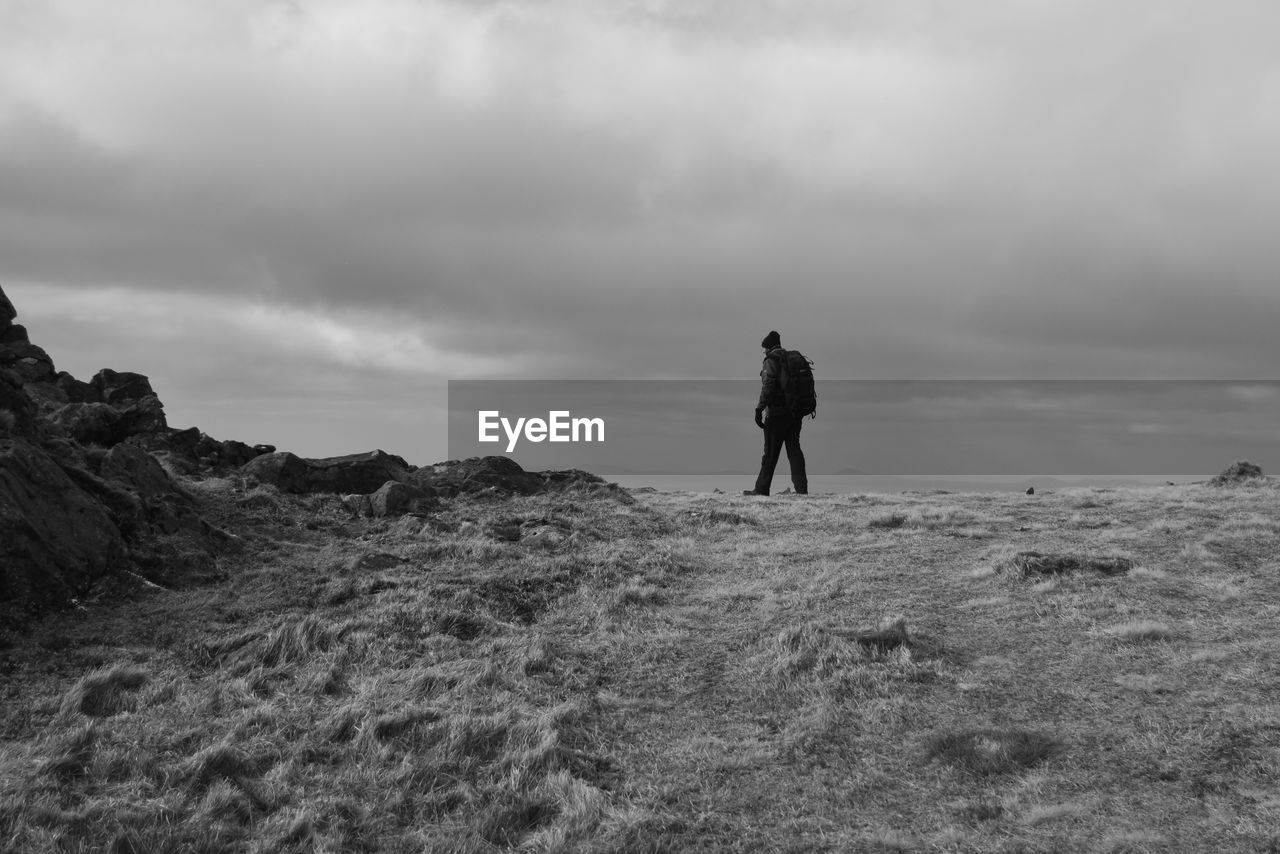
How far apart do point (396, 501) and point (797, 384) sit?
463 inches

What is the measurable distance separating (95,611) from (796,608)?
345 inches

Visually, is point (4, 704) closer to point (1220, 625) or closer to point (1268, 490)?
point (1220, 625)

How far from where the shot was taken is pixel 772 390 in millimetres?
26375

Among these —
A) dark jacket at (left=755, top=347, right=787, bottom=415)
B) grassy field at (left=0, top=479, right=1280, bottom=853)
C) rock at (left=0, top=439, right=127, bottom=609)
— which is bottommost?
grassy field at (left=0, top=479, right=1280, bottom=853)

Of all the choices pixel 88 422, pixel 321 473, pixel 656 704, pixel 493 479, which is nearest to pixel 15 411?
pixel 88 422

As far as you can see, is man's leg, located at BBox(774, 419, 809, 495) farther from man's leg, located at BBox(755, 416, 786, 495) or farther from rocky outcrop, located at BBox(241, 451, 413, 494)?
rocky outcrop, located at BBox(241, 451, 413, 494)

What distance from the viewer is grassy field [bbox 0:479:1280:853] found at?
7195 millimetres

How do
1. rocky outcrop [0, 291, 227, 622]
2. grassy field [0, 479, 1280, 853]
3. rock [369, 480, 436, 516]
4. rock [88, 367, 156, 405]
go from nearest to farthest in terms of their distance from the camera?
grassy field [0, 479, 1280, 853]
rocky outcrop [0, 291, 227, 622]
rock [369, 480, 436, 516]
rock [88, 367, 156, 405]

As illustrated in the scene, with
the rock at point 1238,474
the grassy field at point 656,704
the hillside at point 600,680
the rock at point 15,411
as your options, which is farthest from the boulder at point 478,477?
the rock at point 1238,474

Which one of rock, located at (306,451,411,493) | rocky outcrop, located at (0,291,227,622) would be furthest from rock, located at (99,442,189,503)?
rock, located at (306,451,411,493)

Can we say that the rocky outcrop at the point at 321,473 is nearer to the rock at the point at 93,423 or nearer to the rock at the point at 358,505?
the rock at the point at 358,505

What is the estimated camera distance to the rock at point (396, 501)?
19.3 metres

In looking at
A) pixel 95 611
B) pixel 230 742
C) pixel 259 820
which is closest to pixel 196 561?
pixel 95 611

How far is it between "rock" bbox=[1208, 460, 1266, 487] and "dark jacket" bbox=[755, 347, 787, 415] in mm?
11759
